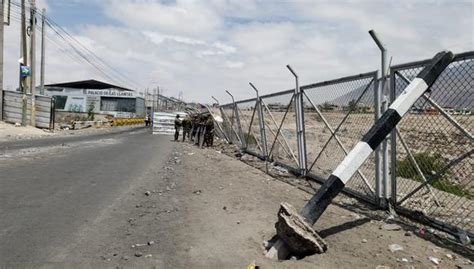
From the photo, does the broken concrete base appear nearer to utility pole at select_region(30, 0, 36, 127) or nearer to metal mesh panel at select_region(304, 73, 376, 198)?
metal mesh panel at select_region(304, 73, 376, 198)

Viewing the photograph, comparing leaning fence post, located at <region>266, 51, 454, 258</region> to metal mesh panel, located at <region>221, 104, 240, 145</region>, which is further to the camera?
metal mesh panel, located at <region>221, 104, 240, 145</region>

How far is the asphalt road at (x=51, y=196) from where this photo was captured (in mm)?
5047

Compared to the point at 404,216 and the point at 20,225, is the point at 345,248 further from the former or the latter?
the point at 20,225

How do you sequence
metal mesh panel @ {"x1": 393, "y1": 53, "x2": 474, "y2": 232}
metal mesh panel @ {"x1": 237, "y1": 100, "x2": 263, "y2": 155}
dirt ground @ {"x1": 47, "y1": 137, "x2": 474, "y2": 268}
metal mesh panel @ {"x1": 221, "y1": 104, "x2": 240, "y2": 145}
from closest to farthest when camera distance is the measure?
dirt ground @ {"x1": 47, "y1": 137, "x2": 474, "y2": 268} < metal mesh panel @ {"x1": 393, "y1": 53, "x2": 474, "y2": 232} < metal mesh panel @ {"x1": 237, "y1": 100, "x2": 263, "y2": 155} < metal mesh panel @ {"x1": 221, "y1": 104, "x2": 240, "y2": 145}

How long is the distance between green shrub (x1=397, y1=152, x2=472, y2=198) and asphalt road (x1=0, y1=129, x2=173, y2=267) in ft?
14.4

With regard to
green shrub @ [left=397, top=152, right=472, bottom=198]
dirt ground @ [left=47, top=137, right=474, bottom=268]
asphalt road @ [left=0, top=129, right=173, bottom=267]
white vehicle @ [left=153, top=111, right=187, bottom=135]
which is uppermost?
green shrub @ [left=397, top=152, right=472, bottom=198]

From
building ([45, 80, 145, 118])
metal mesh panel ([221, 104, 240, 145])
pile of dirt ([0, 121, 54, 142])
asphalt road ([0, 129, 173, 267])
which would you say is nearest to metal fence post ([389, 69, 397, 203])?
asphalt road ([0, 129, 173, 267])

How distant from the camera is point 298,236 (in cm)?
448

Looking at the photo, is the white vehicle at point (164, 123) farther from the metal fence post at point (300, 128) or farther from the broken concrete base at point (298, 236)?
the broken concrete base at point (298, 236)

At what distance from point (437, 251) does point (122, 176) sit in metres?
7.36

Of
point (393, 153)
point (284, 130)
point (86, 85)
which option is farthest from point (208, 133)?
point (86, 85)

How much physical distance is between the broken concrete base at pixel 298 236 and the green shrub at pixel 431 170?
212cm

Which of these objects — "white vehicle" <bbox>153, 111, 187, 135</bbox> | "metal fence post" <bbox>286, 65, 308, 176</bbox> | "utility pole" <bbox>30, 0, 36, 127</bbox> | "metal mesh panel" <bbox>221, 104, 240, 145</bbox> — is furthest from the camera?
"white vehicle" <bbox>153, 111, 187, 135</bbox>

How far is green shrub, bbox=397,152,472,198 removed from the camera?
6.08 meters
